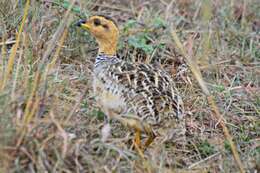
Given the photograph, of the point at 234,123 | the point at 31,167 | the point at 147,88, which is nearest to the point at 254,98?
the point at 234,123

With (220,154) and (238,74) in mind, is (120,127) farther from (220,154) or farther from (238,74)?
(238,74)

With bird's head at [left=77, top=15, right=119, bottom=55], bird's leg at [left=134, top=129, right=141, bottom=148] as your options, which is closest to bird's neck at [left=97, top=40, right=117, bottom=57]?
bird's head at [left=77, top=15, right=119, bottom=55]

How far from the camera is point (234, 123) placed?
5059 millimetres

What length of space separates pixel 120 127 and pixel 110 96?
346 millimetres

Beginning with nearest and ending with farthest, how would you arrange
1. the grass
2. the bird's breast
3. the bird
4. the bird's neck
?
the grass → the bird → the bird's breast → the bird's neck

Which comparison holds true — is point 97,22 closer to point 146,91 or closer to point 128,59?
point 128,59

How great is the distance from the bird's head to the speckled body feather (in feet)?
1.50

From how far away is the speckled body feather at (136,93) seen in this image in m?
4.07

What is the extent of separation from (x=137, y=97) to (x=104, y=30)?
3.42 ft

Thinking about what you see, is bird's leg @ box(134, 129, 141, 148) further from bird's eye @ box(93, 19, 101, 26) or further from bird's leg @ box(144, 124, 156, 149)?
bird's eye @ box(93, 19, 101, 26)

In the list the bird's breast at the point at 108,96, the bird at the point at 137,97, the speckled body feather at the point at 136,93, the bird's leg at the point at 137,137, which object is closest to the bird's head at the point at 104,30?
the bird at the point at 137,97

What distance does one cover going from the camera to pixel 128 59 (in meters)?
5.77

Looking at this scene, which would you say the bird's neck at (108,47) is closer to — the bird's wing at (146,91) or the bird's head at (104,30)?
the bird's head at (104,30)

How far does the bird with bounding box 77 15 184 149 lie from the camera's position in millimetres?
4066
